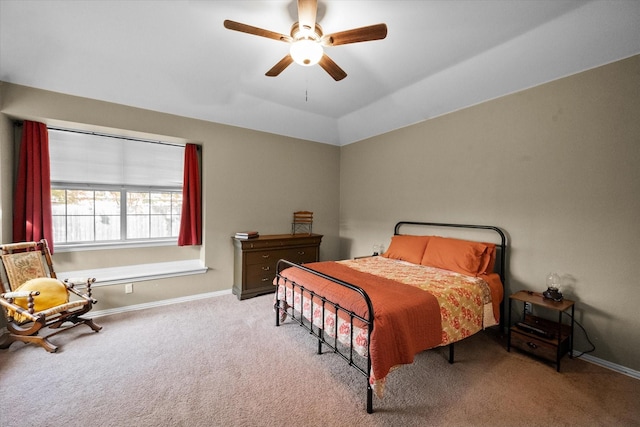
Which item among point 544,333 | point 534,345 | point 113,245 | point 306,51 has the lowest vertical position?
point 534,345

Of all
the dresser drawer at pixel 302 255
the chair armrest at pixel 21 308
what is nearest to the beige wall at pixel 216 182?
the dresser drawer at pixel 302 255

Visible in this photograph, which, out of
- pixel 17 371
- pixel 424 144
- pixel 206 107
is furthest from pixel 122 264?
pixel 424 144

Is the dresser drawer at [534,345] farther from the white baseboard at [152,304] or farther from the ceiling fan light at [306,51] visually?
the white baseboard at [152,304]

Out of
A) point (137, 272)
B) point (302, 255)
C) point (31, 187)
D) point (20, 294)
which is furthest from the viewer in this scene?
point (302, 255)

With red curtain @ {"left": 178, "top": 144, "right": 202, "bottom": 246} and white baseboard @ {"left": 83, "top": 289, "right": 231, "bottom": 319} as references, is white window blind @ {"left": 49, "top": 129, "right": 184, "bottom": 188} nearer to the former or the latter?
red curtain @ {"left": 178, "top": 144, "right": 202, "bottom": 246}

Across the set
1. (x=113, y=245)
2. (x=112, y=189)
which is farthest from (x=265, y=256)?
(x=112, y=189)

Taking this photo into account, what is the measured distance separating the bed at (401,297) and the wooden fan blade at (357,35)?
181 cm

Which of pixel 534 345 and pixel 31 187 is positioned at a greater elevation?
pixel 31 187

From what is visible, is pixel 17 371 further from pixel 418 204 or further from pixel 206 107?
pixel 418 204

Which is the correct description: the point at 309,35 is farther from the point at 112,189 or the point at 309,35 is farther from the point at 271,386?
the point at 112,189

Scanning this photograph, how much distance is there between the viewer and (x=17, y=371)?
7.14 ft

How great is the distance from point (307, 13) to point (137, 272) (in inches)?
144

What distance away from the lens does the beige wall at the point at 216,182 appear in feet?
9.65

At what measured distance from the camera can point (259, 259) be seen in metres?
4.01
